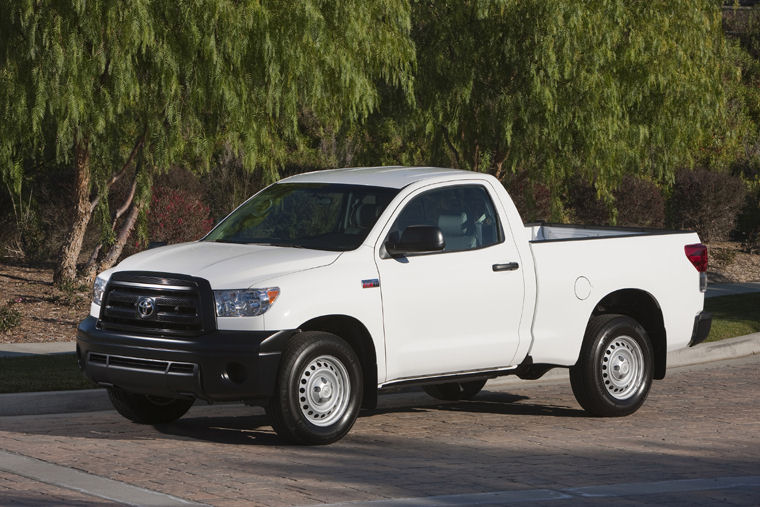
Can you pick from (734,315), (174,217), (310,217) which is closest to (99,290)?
(310,217)

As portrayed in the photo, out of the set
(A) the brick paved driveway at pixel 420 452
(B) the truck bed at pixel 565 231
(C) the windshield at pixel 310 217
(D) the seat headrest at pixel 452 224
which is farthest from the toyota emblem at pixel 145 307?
(B) the truck bed at pixel 565 231

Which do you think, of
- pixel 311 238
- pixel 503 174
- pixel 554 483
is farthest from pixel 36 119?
pixel 503 174

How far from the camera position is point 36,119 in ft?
51.6

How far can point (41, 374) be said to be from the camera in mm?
12500

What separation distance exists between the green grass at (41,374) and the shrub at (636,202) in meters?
17.6

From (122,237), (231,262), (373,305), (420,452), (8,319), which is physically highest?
(122,237)

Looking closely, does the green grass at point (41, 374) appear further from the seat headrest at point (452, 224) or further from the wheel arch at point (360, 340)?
the seat headrest at point (452, 224)

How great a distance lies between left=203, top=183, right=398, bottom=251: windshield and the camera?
1022 cm

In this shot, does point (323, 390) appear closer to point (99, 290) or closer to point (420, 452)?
point (420, 452)

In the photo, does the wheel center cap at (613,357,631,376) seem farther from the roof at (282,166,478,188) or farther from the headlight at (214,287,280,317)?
the headlight at (214,287,280,317)

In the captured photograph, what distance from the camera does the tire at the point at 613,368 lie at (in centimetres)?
1124

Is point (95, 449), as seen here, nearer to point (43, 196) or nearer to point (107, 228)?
point (107, 228)

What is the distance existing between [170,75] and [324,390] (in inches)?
311

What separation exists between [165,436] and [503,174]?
15.3 m
